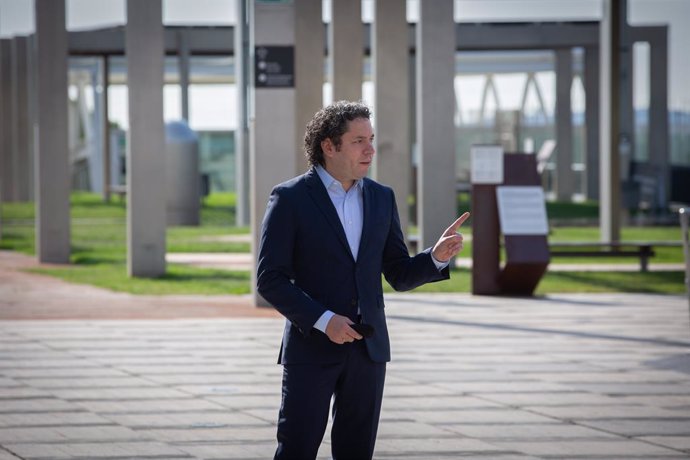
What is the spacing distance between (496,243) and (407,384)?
6493 mm

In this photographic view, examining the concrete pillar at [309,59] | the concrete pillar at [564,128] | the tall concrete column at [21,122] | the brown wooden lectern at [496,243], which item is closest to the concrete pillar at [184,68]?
the tall concrete column at [21,122]

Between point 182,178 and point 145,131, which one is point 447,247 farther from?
point 182,178

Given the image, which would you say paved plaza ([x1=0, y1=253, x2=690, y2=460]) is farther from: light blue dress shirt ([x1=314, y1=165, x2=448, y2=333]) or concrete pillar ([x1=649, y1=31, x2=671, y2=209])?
concrete pillar ([x1=649, y1=31, x2=671, y2=209])

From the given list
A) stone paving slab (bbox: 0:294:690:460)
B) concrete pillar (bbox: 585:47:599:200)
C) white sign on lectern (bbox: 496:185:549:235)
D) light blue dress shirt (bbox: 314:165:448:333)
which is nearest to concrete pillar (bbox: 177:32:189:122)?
concrete pillar (bbox: 585:47:599:200)

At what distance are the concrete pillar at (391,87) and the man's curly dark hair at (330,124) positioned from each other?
15.8 m

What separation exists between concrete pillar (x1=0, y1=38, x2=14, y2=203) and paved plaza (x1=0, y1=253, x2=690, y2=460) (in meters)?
34.2

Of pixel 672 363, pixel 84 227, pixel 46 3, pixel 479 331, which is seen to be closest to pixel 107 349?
pixel 479 331

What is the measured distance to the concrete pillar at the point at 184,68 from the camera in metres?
39.0

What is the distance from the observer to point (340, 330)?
4406 millimetres

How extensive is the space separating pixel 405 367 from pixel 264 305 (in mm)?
4529

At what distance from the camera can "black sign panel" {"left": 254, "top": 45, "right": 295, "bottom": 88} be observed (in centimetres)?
1377

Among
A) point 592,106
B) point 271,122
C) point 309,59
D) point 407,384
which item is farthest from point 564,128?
point 407,384

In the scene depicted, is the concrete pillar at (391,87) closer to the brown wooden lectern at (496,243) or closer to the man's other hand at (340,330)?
the brown wooden lectern at (496,243)

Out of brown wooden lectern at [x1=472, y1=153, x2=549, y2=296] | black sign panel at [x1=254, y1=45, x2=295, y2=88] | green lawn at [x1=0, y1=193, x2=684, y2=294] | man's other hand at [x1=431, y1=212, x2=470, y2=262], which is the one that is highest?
black sign panel at [x1=254, y1=45, x2=295, y2=88]
